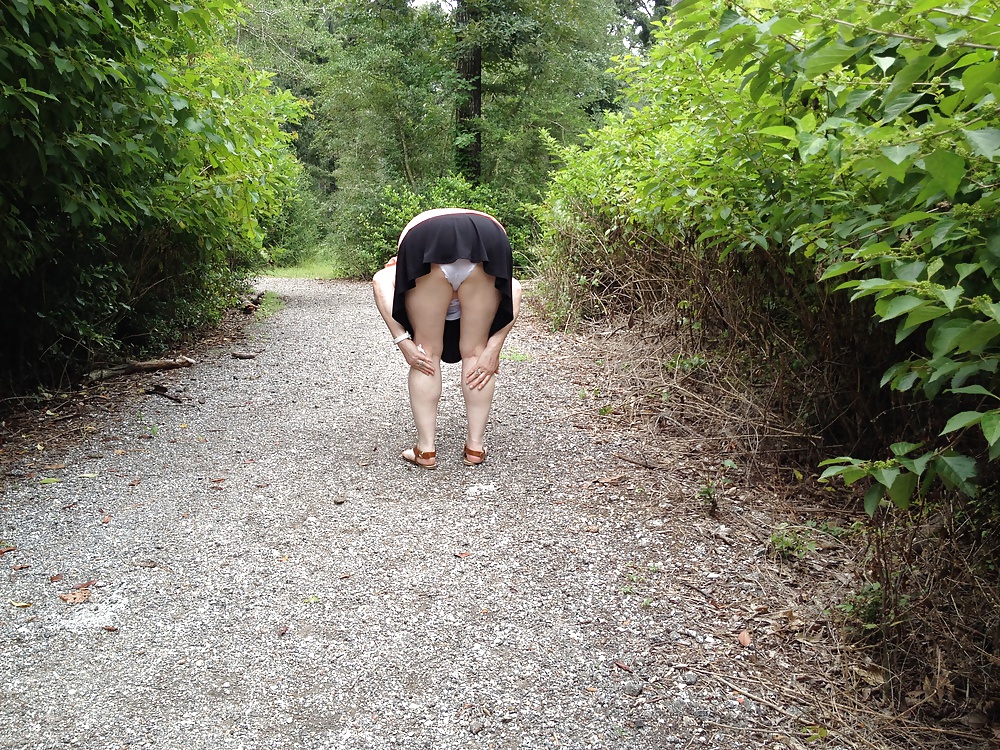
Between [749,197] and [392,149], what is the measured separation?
15.3 metres

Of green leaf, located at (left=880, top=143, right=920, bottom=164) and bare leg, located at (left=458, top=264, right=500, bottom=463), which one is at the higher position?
green leaf, located at (left=880, top=143, right=920, bottom=164)

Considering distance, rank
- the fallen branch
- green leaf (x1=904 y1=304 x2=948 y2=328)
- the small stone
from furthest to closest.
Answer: the fallen branch, the small stone, green leaf (x1=904 y1=304 x2=948 y2=328)

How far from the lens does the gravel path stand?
82.5 inches

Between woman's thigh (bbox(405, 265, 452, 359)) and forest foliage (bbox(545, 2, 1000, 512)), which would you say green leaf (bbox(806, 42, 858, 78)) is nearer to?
forest foliage (bbox(545, 2, 1000, 512))

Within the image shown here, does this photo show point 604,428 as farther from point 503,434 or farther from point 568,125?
point 568,125

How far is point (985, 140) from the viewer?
124 centimetres

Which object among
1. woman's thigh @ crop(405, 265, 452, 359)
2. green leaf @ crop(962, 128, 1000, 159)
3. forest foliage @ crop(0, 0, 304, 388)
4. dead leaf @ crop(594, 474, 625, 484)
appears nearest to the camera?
green leaf @ crop(962, 128, 1000, 159)

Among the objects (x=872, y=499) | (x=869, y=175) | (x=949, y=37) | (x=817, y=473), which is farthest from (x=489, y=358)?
(x=949, y=37)

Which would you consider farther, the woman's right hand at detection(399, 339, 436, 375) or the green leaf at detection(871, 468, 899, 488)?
the woman's right hand at detection(399, 339, 436, 375)

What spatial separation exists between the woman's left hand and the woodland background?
1.30m

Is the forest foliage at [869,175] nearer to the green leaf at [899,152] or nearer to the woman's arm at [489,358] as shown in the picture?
the green leaf at [899,152]

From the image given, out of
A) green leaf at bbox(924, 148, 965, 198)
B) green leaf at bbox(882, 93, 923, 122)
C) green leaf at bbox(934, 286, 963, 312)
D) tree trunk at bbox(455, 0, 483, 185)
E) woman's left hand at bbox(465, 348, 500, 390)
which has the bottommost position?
woman's left hand at bbox(465, 348, 500, 390)

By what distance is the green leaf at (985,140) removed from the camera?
122 cm

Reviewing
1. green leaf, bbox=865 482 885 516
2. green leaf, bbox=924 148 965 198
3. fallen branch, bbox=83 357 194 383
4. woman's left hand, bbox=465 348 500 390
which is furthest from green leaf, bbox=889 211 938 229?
fallen branch, bbox=83 357 194 383
